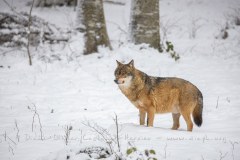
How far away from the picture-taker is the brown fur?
6.68m

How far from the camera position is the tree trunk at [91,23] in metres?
12.3

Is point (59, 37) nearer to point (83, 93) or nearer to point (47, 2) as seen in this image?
point (83, 93)

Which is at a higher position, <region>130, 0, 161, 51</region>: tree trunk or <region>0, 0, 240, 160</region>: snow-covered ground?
<region>130, 0, 161, 51</region>: tree trunk

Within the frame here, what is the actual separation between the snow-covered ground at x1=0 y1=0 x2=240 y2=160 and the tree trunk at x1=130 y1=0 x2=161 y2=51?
1.18ft

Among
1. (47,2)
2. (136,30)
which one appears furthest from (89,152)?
(47,2)

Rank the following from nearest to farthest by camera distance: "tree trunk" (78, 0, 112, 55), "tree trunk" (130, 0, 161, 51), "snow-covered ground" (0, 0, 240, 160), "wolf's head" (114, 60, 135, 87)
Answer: "snow-covered ground" (0, 0, 240, 160) < "wolf's head" (114, 60, 135, 87) < "tree trunk" (130, 0, 161, 51) < "tree trunk" (78, 0, 112, 55)

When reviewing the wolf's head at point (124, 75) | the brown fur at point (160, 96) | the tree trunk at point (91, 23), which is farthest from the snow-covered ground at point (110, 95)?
the wolf's head at point (124, 75)

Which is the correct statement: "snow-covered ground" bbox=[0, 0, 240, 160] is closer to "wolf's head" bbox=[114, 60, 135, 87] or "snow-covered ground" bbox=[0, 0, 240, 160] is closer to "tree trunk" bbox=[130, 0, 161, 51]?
"tree trunk" bbox=[130, 0, 161, 51]

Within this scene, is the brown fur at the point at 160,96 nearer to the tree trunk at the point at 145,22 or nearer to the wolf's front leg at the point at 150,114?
the wolf's front leg at the point at 150,114

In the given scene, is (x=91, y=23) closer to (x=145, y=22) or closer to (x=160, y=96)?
(x=145, y=22)

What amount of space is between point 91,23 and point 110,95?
3.51 metres

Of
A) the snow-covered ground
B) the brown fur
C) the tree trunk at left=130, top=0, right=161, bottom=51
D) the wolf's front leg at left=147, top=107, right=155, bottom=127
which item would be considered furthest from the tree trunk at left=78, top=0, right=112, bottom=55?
the wolf's front leg at left=147, top=107, right=155, bottom=127

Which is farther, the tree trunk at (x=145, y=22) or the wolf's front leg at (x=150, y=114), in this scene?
the tree trunk at (x=145, y=22)

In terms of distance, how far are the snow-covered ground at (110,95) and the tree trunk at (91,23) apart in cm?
29
